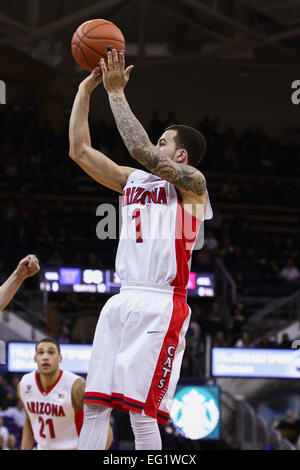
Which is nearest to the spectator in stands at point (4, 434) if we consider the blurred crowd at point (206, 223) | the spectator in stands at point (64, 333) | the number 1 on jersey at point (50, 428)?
the spectator in stands at point (64, 333)

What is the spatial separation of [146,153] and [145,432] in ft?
5.11

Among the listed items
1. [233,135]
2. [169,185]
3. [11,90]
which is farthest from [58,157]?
[169,185]

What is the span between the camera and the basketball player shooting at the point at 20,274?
4.71 m

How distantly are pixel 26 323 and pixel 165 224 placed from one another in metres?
11.3

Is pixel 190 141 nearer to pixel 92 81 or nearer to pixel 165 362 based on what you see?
pixel 92 81

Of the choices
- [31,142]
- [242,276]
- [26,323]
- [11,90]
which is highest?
[11,90]

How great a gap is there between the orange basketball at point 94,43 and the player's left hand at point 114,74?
170mm

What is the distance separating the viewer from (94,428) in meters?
Result: 4.17

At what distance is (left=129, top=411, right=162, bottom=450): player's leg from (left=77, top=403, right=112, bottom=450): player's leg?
16 centimetres

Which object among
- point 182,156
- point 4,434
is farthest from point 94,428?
point 4,434

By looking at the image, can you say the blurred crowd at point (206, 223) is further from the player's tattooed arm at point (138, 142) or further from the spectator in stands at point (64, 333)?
the player's tattooed arm at point (138, 142)

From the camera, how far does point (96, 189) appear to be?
21016 millimetres

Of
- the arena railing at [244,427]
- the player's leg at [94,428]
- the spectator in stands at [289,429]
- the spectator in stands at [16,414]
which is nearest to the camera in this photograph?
the player's leg at [94,428]

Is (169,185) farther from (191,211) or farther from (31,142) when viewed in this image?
(31,142)
